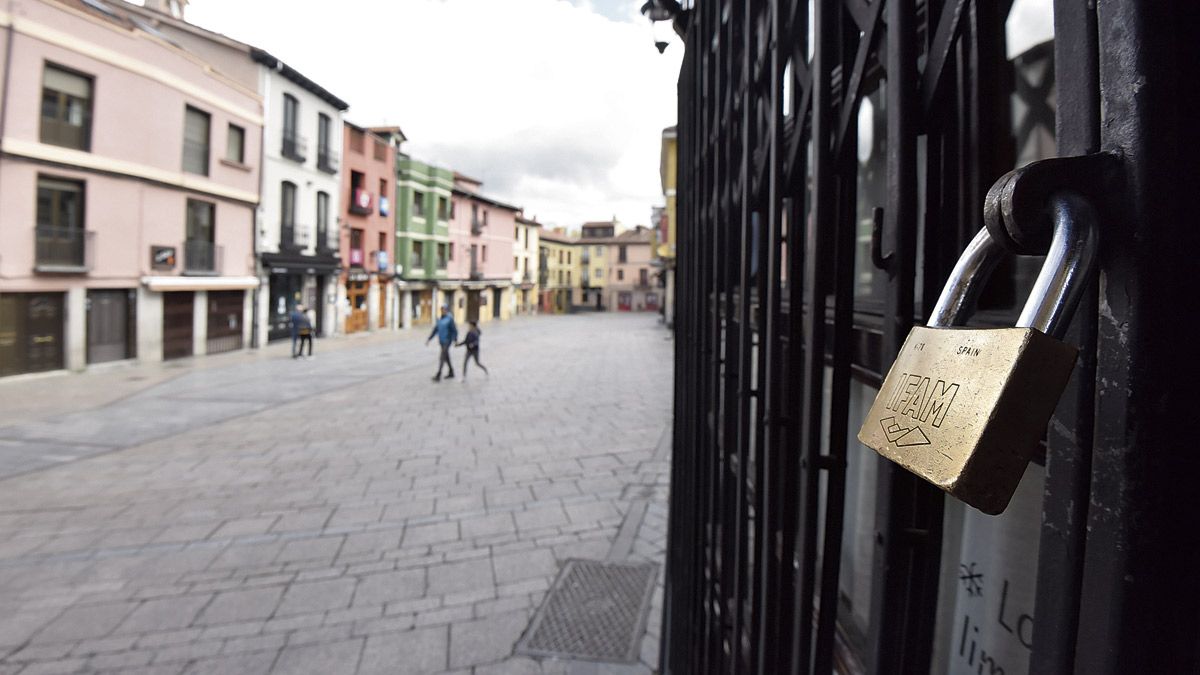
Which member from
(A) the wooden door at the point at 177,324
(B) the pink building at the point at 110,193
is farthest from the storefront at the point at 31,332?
(A) the wooden door at the point at 177,324

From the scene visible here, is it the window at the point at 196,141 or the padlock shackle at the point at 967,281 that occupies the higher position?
the window at the point at 196,141

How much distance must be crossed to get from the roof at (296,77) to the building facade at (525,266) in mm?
28187

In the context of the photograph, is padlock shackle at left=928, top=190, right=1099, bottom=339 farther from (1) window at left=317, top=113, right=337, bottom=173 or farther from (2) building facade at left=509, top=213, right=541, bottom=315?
(2) building facade at left=509, top=213, right=541, bottom=315

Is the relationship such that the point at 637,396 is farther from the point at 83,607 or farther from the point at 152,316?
the point at 152,316

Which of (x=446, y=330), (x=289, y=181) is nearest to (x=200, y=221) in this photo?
(x=289, y=181)

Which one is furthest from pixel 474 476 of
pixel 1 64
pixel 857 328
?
pixel 1 64

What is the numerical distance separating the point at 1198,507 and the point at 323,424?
11.0 meters

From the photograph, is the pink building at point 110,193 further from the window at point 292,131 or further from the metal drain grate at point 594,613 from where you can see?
the metal drain grate at point 594,613

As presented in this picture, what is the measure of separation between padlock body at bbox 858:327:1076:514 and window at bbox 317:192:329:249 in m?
31.1

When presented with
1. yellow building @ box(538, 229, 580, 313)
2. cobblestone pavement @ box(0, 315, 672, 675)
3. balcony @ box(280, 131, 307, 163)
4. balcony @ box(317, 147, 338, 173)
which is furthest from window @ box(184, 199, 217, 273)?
yellow building @ box(538, 229, 580, 313)

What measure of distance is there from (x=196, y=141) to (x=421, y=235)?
773 inches

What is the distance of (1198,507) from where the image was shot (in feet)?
1.56

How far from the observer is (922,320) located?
0.93m

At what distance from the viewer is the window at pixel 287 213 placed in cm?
2588
